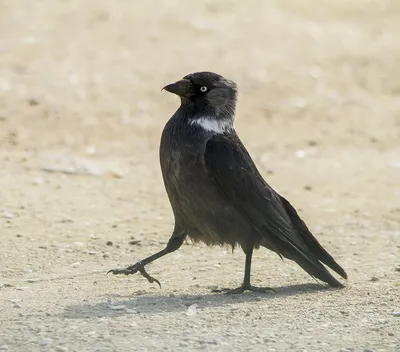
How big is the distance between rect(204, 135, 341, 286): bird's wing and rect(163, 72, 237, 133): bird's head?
177 millimetres

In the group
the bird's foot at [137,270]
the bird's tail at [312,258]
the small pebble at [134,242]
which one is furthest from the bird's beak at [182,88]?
the small pebble at [134,242]

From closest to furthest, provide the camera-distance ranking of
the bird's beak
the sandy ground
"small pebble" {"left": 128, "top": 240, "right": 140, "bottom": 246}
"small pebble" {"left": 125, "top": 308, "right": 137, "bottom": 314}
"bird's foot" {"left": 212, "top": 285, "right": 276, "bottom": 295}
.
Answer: the sandy ground → "small pebble" {"left": 125, "top": 308, "right": 137, "bottom": 314} → "bird's foot" {"left": 212, "top": 285, "right": 276, "bottom": 295} → the bird's beak → "small pebble" {"left": 128, "top": 240, "right": 140, "bottom": 246}

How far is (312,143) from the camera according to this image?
12695 mm

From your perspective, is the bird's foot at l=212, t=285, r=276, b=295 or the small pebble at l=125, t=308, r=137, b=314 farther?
the bird's foot at l=212, t=285, r=276, b=295

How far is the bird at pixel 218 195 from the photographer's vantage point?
7359 millimetres

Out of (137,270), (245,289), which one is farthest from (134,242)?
(245,289)

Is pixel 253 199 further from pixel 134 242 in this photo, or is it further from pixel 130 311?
pixel 134 242

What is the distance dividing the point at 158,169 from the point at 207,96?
370cm

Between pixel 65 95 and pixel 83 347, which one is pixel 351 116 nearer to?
pixel 65 95

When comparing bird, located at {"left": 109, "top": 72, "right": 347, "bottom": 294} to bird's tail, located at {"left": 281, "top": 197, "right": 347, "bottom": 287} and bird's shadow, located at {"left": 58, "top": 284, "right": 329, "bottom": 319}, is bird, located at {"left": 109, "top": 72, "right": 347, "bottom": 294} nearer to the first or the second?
bird's tail, located at {"left": 281, "top": 197, "right": 347, "bottom": 287}

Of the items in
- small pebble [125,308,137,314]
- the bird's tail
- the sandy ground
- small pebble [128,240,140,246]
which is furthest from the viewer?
small pebble [128,240,140,246]

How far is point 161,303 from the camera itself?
6.95 m

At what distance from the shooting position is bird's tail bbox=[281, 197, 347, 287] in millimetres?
7473

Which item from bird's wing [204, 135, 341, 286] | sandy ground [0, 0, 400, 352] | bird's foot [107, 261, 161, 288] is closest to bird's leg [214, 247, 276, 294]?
sandy ground [0, 0, 400, 352]
